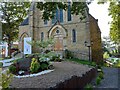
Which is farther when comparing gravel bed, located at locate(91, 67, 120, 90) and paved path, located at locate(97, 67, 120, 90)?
paved path, located at locate(97, 67, 120, 90)

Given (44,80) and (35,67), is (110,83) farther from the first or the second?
(35,67)

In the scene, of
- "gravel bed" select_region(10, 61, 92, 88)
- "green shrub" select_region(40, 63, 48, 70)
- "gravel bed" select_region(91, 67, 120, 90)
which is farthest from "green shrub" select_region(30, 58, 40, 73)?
"gravel bed" select_region(91, 67, 120, 90)

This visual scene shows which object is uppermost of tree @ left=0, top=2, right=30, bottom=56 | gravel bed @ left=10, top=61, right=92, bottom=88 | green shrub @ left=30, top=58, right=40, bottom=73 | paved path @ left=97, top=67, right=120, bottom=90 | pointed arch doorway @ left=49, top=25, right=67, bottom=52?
tree @ left=0, top=2, right=30, bottom=56

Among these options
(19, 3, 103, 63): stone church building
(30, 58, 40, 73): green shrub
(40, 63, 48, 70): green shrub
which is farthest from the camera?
(19, 3, 103, 63): stone church building

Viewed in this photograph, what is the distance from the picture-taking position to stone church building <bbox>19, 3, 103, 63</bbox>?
103 feet

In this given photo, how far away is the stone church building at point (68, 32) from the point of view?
31.5 m

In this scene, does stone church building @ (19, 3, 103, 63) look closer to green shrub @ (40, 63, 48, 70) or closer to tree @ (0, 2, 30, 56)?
tree @ (0, 2, 30, 56)

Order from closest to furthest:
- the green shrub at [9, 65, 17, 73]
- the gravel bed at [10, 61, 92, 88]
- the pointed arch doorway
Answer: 1. the gravel bed at [10, 61, 92, 88]
2. the green shrub at [9, 65, 17, 73]
3. the pointed arch doorway

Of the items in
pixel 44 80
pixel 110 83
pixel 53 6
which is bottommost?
pixel 110 83

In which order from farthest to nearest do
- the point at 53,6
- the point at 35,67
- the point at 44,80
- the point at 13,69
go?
the point at 13,69 → the point at 35,67 → the point at 53,6 → the point at 44,80

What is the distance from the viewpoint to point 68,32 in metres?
33.2

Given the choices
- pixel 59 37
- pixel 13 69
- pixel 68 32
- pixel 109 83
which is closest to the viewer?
pixel 109 83

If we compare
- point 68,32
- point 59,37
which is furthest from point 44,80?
point 59,37

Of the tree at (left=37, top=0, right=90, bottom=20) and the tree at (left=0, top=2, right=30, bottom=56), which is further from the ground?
the tree at (left=0, top=2, right=30, bottom=56)
